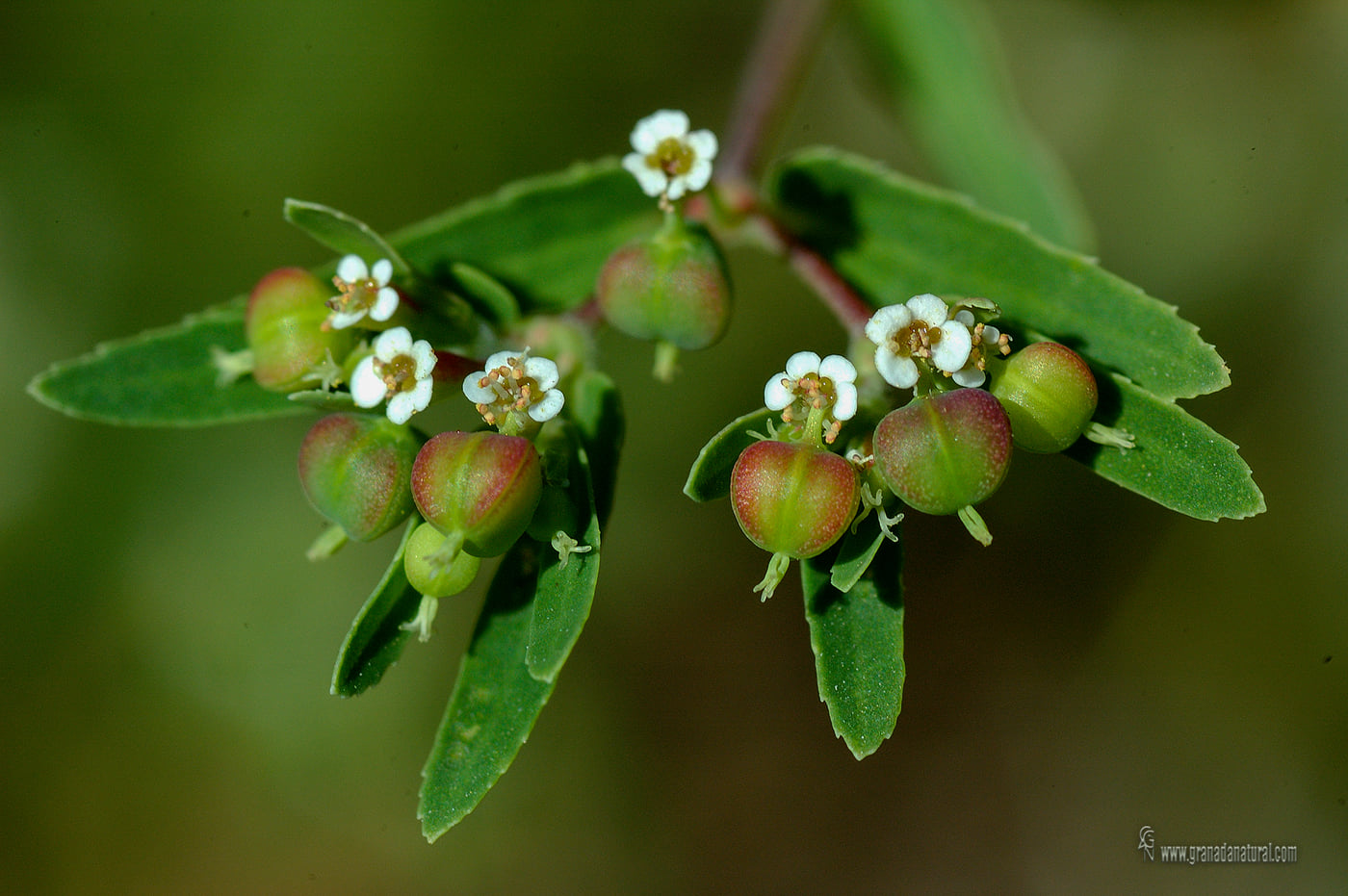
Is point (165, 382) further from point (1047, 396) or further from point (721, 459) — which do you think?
point (1047, 396)

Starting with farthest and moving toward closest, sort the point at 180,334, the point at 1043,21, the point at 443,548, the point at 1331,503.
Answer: the point at 1043,21, the point at 1331,503, the point at 180,334, the point at 443,548

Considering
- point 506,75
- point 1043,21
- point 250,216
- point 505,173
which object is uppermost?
point 1043,21

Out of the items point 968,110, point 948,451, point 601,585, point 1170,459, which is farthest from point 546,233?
point 601,585

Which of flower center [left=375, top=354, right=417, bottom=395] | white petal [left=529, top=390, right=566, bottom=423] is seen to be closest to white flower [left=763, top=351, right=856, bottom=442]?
white petal [left=529, top=390, right=566, bottom=423]

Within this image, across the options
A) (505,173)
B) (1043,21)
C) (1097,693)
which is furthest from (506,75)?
(1097,693)

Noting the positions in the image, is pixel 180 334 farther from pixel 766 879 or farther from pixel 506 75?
pixel 766 879

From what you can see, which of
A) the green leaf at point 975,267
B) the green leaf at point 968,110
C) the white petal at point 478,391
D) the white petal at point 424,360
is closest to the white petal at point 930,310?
the green leaf at point 975,267
